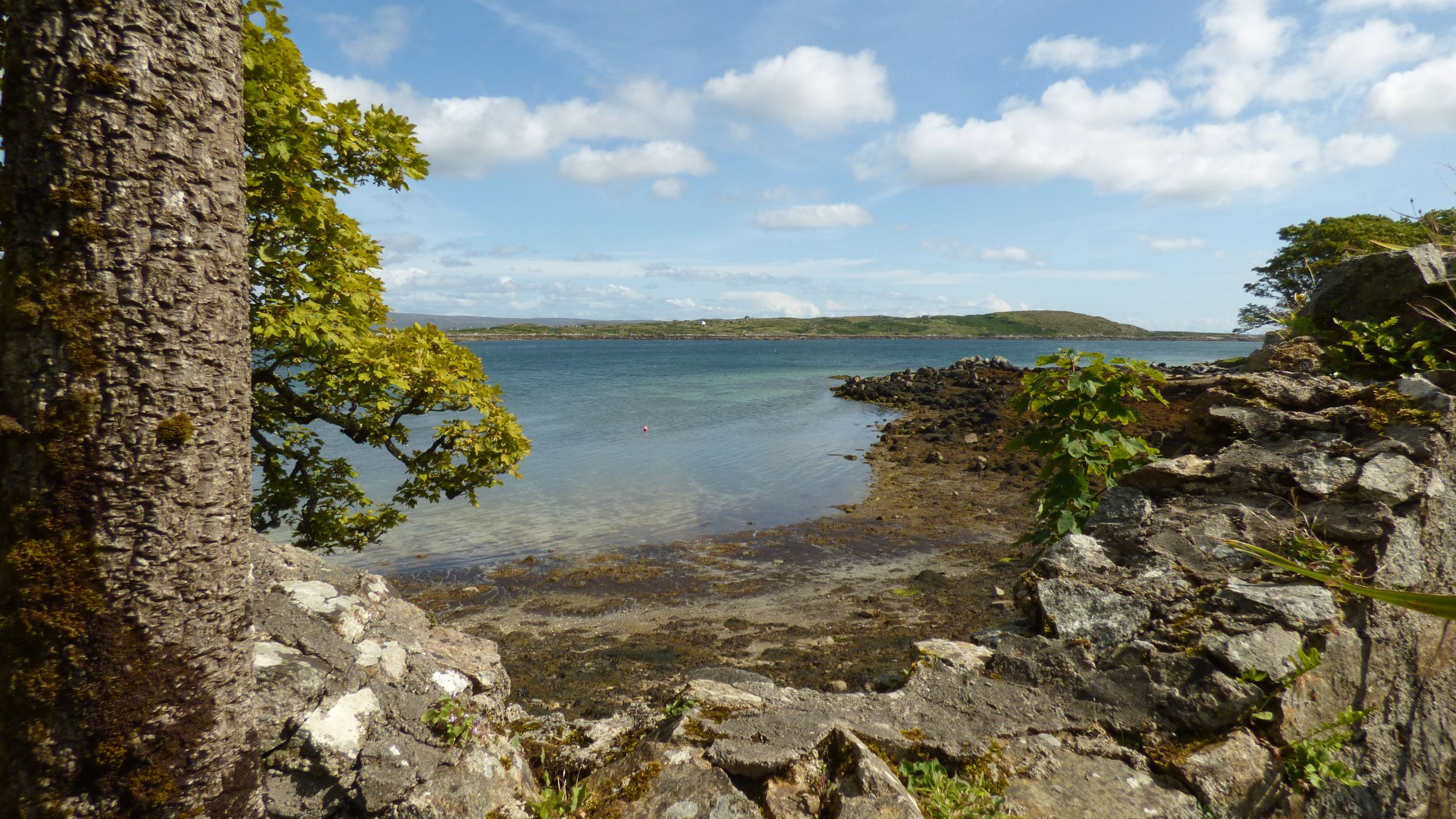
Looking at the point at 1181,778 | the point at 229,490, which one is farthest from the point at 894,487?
the point at 229,490

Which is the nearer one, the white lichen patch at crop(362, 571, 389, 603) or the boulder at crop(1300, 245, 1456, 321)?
the white lichen patch at crop(362, 571, 389, 603)

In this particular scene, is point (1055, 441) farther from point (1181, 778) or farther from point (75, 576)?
point (75, 576)

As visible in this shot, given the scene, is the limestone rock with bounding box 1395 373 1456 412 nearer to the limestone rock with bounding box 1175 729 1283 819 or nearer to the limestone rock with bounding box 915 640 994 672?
the limestone rock with bounding box 1175 729 1283 819

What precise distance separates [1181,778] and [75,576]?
196 inches

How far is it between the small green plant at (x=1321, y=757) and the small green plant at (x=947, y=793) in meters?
1.63

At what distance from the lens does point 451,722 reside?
375 centimetres

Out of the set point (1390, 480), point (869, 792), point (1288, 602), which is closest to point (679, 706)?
point (869, 792)

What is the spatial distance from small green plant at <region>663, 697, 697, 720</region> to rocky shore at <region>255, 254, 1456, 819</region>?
0.01 meters

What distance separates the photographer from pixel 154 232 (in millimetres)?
2430

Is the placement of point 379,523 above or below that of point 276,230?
below

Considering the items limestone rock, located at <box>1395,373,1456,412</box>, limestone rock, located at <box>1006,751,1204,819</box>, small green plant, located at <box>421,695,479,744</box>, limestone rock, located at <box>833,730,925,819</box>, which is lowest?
limestone rock, located at <box>1006,751,1204,819</box>

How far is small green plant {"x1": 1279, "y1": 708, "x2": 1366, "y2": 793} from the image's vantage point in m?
3.85

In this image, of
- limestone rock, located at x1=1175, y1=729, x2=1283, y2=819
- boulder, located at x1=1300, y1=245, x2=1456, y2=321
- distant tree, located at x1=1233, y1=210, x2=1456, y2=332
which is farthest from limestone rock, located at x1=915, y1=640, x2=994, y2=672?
distant tree, located at x1=1233, y1=210, x2=1456, y2=332

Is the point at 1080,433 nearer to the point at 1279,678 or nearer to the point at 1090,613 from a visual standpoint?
the point at 1090,613
